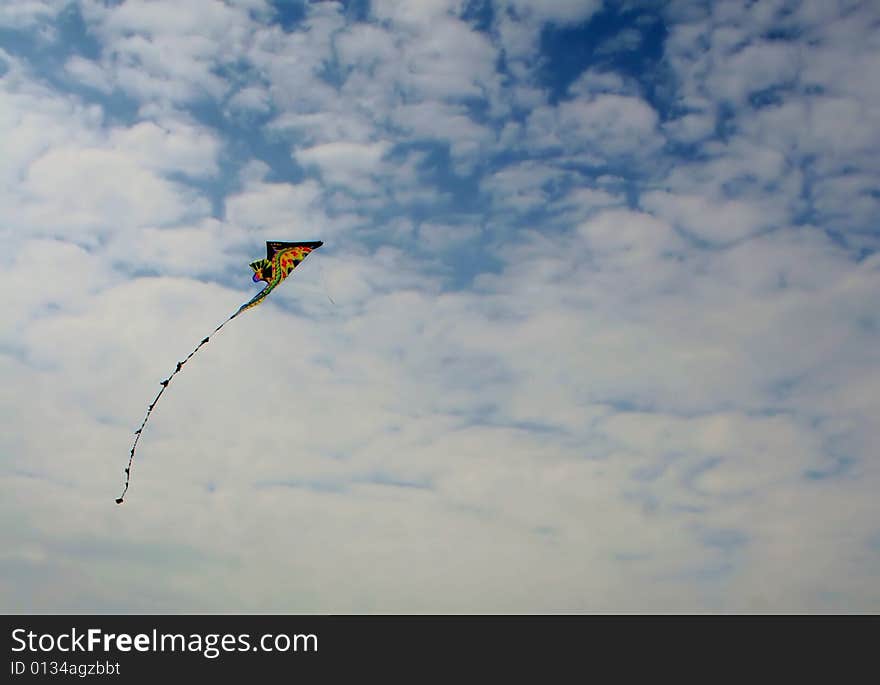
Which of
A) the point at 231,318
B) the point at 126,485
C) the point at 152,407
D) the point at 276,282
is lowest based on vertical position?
the point at 126,485

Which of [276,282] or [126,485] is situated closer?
[126,485]

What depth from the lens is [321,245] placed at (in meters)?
49.3

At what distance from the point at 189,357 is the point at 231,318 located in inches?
119
